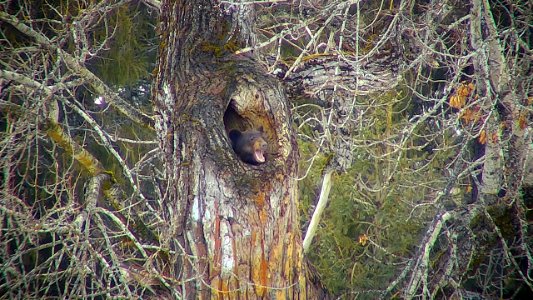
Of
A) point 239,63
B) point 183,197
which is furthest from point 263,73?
point 183,197

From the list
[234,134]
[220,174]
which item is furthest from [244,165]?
[234,134]

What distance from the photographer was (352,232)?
8.02 metres

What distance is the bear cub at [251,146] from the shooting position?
13.4 feet

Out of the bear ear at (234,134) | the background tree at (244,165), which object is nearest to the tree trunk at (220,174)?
the background tree at (244,165)

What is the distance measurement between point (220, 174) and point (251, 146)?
38cm

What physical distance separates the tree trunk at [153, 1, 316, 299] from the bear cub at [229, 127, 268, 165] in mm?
69

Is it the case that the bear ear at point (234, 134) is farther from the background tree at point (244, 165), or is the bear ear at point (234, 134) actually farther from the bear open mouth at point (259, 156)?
the bear open mouth at point (259, 156)

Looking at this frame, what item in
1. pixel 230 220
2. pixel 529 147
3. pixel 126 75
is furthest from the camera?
pixel 126 75

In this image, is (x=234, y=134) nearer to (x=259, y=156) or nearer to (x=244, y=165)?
(x=259, y=156)

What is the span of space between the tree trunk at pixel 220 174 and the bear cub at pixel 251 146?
0.07m

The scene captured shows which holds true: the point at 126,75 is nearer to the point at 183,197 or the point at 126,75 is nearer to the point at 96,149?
the point at 96,149

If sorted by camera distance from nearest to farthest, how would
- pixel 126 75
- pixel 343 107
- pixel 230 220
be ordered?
pixel 230 220
pixel 343 107
pixel 126 75

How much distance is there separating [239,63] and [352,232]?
4.45 metres

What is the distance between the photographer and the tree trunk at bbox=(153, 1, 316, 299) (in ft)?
12.5
